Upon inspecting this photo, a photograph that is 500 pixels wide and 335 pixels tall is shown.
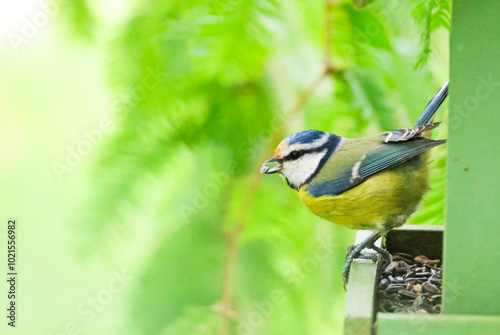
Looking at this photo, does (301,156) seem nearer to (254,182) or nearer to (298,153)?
(298,153)

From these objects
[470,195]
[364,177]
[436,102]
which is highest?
[436,102]

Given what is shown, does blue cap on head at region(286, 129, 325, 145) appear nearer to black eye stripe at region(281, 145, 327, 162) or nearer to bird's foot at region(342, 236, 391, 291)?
black eye stripe at region(281, 145, 327, 162)

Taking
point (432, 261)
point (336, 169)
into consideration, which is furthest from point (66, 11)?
point (432, 261)

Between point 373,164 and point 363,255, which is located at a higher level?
point 373,164

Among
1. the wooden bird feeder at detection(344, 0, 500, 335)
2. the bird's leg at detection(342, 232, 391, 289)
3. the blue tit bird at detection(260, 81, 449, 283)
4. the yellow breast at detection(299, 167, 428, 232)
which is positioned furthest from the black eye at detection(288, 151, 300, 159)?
the wooden bird feeder at detection(344, 0, 500, 335)

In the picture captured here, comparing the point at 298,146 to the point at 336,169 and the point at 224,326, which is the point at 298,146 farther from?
the point at 224,326

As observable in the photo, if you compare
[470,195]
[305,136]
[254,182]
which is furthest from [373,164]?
[470,195]

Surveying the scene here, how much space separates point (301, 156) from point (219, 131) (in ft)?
0.77

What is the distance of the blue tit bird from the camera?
4.68 feet

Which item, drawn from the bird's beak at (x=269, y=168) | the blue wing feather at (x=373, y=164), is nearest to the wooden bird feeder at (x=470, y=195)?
the blue wing feather at (x=373, y=164)

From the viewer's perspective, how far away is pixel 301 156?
59.8 inches

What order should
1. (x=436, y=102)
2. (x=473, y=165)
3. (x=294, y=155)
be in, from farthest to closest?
(x=294, y=155)
(x=436, y=102)
(x=473, y=165)

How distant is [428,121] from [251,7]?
48 cm

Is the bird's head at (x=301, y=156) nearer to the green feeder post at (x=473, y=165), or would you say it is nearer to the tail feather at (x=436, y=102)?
the tail feather at (x=436, y=102)
